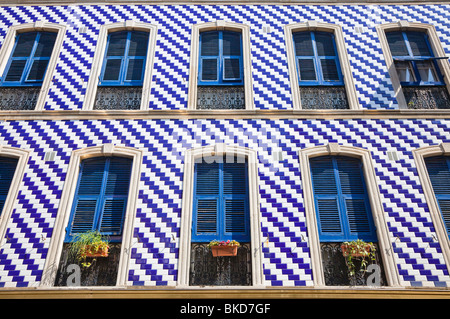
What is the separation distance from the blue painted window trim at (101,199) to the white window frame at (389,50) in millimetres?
6105

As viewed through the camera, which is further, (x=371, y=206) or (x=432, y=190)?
(x=432, y=190)

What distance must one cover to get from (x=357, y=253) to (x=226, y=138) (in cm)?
336

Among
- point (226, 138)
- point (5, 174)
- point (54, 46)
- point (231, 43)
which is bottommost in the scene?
point (5, 174)

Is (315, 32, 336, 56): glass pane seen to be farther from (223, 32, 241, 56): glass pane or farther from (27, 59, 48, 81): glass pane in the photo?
(27, 59, 48, 81): glass pane

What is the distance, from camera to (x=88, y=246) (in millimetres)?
7160

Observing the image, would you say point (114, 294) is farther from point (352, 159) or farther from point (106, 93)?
point (352, 159)

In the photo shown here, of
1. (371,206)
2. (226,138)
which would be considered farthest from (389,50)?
(226,138)

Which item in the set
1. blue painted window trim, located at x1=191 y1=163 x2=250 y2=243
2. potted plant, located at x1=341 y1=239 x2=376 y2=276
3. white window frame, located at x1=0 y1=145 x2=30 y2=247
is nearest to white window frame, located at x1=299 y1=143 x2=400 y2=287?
potted plant, located at x1=341 y1=239 x2=376 y2=276

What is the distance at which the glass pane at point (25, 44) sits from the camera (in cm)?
1005

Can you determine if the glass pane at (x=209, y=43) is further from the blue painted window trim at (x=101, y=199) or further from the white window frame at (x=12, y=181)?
the white window frame at (x=12, y=181)

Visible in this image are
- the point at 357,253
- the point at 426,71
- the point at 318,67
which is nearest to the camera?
the point at 357,253

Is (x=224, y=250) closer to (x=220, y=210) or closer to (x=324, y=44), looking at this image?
(x=220, y=210)

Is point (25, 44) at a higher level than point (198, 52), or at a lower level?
higher

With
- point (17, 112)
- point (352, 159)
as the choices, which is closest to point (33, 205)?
point (17, 112)
